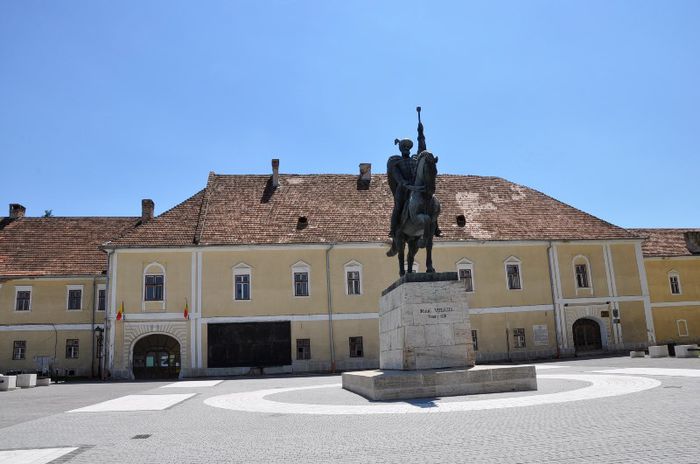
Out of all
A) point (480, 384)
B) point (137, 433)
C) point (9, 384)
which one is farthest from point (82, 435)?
point (9, 384)

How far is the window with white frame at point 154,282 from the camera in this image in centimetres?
2873

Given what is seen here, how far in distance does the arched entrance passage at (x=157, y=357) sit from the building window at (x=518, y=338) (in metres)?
17.1

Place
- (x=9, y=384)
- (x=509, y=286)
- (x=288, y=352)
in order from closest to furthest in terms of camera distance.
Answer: (x=9, y=384)
(x=288, y=352)
(x=509, y=286)

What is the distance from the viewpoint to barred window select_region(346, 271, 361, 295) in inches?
1182

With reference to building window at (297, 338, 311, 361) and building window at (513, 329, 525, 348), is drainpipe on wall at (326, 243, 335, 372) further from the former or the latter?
building window at (513, 329, 525, 348)

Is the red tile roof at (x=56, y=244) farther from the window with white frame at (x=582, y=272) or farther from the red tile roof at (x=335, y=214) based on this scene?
the window with white frame at (x=582, y=272)

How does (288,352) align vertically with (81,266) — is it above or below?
below

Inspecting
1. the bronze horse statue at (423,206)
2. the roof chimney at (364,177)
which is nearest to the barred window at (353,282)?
the roof chimney at (364,177)

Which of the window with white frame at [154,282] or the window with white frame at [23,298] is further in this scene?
the window with white frame at [23,298]

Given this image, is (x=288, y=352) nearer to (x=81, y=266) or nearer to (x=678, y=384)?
(x=81, y=266)

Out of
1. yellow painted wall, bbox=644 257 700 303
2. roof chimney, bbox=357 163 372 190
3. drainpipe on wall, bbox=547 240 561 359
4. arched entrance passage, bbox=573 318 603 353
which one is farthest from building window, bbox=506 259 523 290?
yellow painted wall, bbox=644 257 700 303

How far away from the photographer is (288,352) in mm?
28766

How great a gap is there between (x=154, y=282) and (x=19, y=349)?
27.7ft

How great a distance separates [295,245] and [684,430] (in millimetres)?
24548
